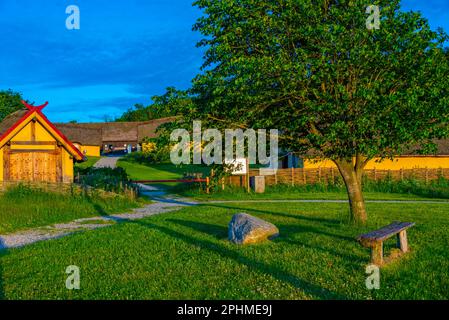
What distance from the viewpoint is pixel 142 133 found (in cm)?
9262

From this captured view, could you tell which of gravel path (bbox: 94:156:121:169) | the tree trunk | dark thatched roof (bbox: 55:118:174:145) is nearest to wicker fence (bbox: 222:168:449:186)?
the tree trunk

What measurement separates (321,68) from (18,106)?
276 feet

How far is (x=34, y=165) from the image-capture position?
27281 mm

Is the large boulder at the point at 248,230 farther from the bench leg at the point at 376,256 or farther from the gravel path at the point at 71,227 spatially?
the gravel path at the point at 71,227

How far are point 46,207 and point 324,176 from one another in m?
20.2

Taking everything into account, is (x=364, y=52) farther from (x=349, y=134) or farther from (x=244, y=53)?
(x=244, y=53)

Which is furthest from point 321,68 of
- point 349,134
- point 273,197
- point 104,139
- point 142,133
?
point 104,139

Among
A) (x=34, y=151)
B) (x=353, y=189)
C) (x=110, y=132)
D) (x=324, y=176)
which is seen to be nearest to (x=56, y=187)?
(x=34, y=151)

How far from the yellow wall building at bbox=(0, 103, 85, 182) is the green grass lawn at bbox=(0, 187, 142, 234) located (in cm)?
483

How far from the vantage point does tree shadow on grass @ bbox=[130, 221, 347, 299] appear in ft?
25.8

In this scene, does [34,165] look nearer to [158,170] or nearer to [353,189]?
[353,189]

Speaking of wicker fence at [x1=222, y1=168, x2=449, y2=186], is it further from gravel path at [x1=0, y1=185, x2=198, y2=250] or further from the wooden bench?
the wooden bench

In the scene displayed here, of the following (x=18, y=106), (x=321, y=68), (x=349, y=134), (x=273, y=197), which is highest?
(x=18, y=106)
